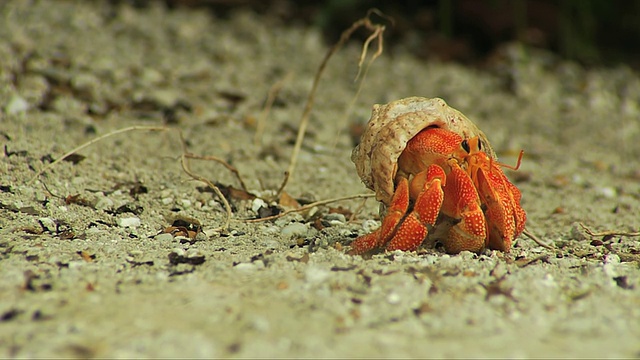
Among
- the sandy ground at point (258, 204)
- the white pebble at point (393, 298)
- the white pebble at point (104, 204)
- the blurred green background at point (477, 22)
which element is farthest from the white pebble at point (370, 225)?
the blurred green background at point (477, 22)

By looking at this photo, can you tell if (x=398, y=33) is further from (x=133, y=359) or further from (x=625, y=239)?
(x=133, y=359)

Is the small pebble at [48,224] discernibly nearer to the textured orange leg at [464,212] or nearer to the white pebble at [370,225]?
the white pebble at [370,225]

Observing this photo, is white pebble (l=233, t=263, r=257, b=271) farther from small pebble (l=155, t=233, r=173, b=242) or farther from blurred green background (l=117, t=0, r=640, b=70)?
blurred green background (l=117, t=0, r=640, b=70)

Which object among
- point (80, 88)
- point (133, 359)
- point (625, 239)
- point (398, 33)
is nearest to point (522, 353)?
point (133, 359)

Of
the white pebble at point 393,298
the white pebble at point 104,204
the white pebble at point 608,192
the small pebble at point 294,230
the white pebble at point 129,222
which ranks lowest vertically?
the white pebble at point 608,192

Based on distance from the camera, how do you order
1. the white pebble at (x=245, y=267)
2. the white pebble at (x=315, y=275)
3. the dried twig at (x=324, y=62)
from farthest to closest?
the dried twig at (x=324, y=62)
the white pebble at (x=245, y=267)
the white pebble at (x=315, y=275)

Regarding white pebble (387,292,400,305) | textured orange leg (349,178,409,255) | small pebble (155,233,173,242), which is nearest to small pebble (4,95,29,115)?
small pebble (155,233,173,242)
